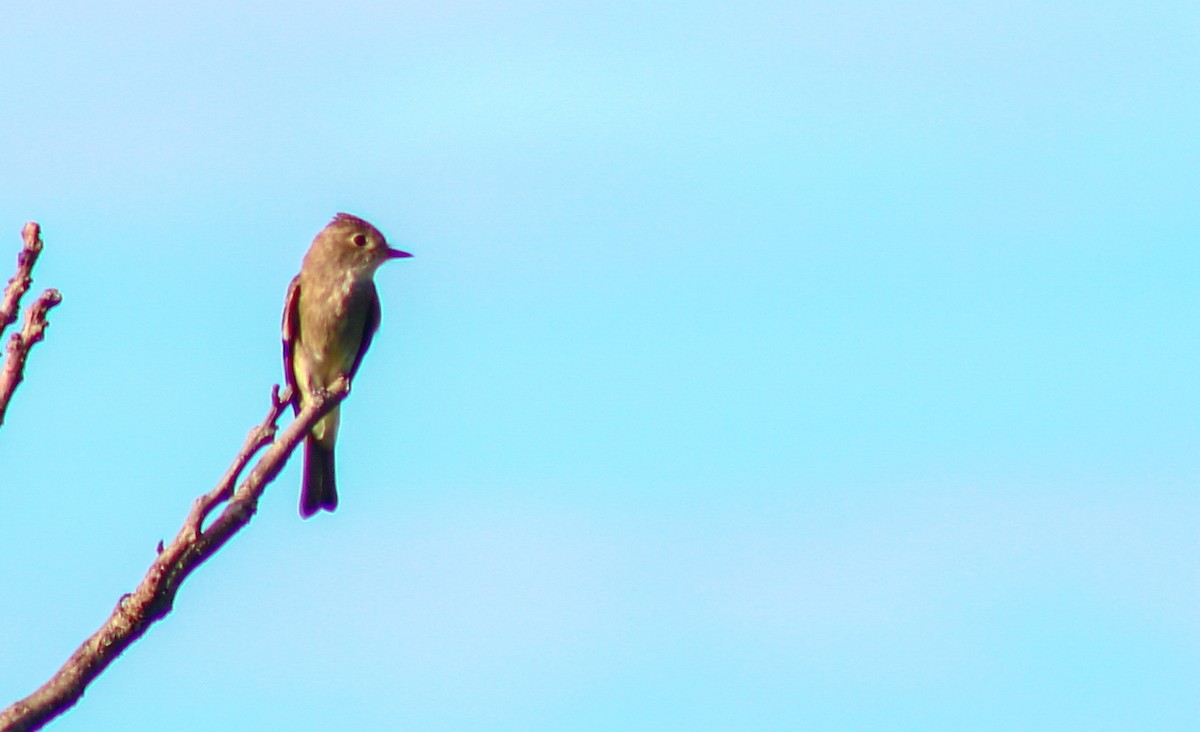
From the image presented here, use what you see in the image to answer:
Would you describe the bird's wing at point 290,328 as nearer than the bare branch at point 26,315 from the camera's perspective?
No

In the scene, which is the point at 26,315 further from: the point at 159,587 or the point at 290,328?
the point at 290,328

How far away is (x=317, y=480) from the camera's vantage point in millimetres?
11523

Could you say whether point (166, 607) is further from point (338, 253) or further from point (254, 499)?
point (338, 253)

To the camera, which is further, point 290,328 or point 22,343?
point 290,328

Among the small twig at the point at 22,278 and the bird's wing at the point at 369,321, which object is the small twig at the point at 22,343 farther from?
the bird's wing at the point at 369,321

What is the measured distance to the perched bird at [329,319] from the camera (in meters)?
11.6

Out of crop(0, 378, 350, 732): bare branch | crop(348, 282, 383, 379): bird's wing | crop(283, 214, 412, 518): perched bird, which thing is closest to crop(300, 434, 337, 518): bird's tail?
crop(283, 214, 412, 518): perched bird

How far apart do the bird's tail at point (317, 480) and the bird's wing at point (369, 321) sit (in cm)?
67

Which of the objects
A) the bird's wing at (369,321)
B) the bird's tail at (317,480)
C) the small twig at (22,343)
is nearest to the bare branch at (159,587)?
the small twig at (22,343)

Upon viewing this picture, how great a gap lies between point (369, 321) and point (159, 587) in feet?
25.5

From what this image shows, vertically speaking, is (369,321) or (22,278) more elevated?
(369,321)

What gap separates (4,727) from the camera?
3.74m

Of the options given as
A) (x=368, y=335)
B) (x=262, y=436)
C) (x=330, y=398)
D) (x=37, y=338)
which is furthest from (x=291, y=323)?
(x=37, y=338)

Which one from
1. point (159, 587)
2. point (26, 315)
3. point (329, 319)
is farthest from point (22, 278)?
point (329, 319)
